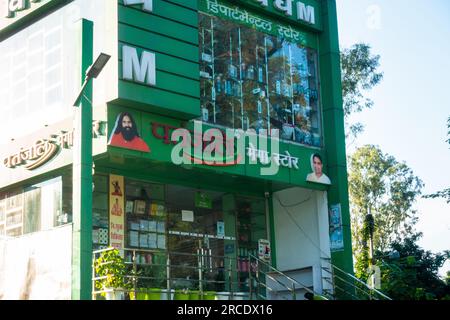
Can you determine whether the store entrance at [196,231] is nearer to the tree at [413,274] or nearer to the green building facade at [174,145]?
the green building facade at [174,145]

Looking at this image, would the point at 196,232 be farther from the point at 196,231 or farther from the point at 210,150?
the point at 210,150

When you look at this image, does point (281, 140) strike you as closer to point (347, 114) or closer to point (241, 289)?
point (241, 289)

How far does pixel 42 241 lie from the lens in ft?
51.8

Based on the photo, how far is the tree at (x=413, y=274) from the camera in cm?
2381

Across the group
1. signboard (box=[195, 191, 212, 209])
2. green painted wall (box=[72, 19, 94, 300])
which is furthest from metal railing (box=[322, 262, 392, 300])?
green painted wall (box=[72, 19, 94, 300])

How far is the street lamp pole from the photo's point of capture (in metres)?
15.2

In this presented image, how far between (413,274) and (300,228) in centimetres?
458

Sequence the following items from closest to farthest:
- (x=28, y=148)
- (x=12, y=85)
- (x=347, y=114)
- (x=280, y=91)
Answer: (x=28, y=148) < (x=12, y=85) < (x=280, y=91) < (x=347, y=114)

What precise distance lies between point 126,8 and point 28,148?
14.5ft

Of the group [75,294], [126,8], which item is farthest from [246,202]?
[75,294]

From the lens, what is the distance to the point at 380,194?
44594 mm

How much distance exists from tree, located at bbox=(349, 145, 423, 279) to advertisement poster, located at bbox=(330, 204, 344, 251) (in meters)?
21.6

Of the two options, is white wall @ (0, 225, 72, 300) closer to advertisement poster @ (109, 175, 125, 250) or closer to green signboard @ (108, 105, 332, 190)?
green signboard @ (108, 105, 332, 190)

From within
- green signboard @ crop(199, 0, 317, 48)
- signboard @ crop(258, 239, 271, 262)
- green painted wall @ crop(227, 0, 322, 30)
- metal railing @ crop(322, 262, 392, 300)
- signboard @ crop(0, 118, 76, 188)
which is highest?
green painted wall @ crop(227, 0, 322, 30)
